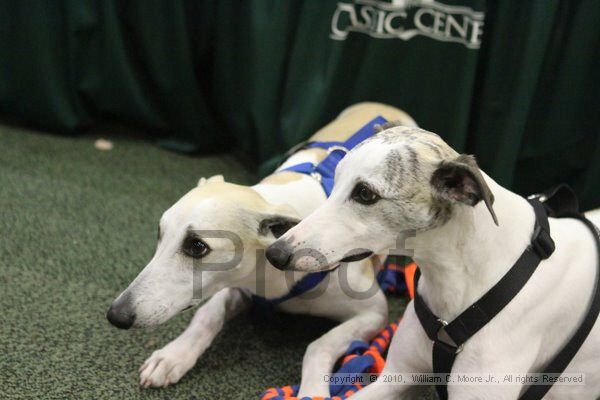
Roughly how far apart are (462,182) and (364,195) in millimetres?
202

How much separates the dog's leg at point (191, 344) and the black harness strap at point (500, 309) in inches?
25.9

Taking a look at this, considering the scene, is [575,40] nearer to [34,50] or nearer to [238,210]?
[238,210]

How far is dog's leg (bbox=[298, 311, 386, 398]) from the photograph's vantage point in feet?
5.56

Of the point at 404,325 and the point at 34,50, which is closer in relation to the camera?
the point at 404,325

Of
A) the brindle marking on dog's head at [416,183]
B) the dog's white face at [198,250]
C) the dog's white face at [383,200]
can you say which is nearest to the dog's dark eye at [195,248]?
the dog's white face at [198,250]

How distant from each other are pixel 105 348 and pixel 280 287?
0.54 meters

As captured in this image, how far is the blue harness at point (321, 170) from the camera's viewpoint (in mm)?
1841

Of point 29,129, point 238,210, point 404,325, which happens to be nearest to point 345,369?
point 404,325

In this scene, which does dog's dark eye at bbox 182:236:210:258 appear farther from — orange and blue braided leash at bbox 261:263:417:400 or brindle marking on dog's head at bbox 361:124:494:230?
brindle marking on dog's head at bbox 361:124:494:230

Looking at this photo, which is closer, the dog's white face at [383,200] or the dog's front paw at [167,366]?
the dog's white face at [383,200]

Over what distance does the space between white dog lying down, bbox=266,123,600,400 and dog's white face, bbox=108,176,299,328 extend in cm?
29

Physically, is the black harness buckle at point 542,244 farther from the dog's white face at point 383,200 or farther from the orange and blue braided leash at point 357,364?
the orange and blue braided leash at point 357,364

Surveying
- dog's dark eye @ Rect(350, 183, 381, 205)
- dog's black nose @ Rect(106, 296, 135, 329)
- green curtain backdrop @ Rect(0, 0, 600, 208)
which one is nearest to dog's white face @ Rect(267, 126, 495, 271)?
dog's dark eye @ Rect(350, 183, 381, 205)

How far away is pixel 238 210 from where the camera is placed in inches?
65.4
